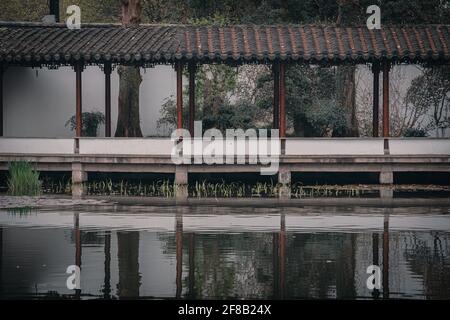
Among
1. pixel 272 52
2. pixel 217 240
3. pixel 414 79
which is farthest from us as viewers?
pixel 414 79

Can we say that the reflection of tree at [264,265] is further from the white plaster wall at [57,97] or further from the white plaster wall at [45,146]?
the white plaster wall at [57,97]

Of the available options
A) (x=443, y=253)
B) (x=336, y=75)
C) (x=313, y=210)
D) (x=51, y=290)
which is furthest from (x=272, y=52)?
(x=51, y=290)

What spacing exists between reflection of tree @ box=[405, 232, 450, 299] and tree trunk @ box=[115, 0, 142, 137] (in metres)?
18.4

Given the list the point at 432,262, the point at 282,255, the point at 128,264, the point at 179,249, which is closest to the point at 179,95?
the point at 179,249

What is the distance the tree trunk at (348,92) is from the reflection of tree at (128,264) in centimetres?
2098

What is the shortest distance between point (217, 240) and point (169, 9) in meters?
31.8

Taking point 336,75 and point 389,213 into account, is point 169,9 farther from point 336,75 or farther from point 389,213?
point 389,213

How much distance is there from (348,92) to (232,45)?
404 inches

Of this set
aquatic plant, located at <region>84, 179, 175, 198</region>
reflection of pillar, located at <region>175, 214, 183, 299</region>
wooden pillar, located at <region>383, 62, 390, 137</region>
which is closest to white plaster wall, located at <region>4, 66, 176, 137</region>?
aquatic plant, located at <region>84, 179, 175, 198</region>

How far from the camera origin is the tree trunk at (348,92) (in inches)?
1538

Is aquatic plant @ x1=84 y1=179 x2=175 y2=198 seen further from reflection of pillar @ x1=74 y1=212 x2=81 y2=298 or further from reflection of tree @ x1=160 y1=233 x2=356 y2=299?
reflection of tree @ x1=160 y1=233 x2=356 y2=299

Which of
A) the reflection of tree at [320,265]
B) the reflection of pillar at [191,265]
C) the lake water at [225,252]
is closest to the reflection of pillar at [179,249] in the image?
the lake water at [225,252]

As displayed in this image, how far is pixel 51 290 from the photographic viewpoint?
13.0 metres
